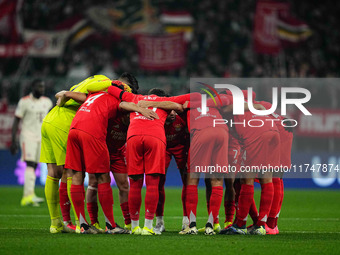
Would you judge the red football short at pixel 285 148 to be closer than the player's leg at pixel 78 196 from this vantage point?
No

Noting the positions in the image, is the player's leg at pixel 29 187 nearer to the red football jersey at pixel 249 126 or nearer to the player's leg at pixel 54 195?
the player's leg at pixel 54 195

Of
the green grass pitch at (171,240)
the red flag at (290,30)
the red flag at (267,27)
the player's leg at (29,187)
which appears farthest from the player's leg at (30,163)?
the red flag at (290,30)

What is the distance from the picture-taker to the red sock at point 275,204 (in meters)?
8.40

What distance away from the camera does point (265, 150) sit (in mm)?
8172

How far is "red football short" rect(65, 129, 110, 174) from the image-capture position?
302 inches

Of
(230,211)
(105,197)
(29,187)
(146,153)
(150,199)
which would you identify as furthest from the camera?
(29,187)

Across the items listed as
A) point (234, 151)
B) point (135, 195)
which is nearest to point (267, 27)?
point (234, 151)

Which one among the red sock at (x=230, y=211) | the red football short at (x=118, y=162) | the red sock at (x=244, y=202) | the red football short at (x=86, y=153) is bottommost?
the red sock at (x=230, y=211)

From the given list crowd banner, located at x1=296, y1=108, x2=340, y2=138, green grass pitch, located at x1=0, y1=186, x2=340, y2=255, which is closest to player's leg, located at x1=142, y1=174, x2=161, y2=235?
green grass pitch, located at x1=0, y1=186, x2=340, y2=255

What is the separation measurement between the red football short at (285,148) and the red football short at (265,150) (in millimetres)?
506

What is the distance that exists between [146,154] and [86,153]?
0.75 m

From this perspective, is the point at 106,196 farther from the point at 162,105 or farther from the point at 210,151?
the point at 210,151

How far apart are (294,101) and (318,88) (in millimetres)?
1040

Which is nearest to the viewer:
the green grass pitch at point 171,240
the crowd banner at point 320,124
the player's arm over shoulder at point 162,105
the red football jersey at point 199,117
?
the green grass pitch at point 171,240
